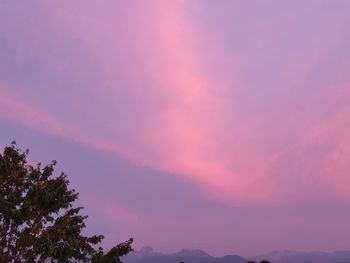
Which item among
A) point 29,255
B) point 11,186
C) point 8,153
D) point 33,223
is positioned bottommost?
point 29,255

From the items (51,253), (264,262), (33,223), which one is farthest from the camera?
(264,262)

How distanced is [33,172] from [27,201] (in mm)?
2929

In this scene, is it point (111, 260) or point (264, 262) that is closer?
point (111, 260)

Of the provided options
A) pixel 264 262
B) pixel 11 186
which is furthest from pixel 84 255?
pixel 264 262

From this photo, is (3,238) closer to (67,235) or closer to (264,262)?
(67,235)

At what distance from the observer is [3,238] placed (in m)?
28.9

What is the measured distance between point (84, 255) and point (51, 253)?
2829mm

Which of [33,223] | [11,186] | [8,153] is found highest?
[8,153]

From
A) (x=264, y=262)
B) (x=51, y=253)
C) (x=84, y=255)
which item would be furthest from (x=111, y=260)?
(x=264, y=262)

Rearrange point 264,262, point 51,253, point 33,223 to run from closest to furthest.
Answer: point 51,253, point 33,223, point 264,262

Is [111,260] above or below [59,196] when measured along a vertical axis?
below

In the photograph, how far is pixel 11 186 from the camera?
99.2 ft

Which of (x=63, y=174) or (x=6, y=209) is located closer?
(x=6, y=209)

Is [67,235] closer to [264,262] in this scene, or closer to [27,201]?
[27,201]
